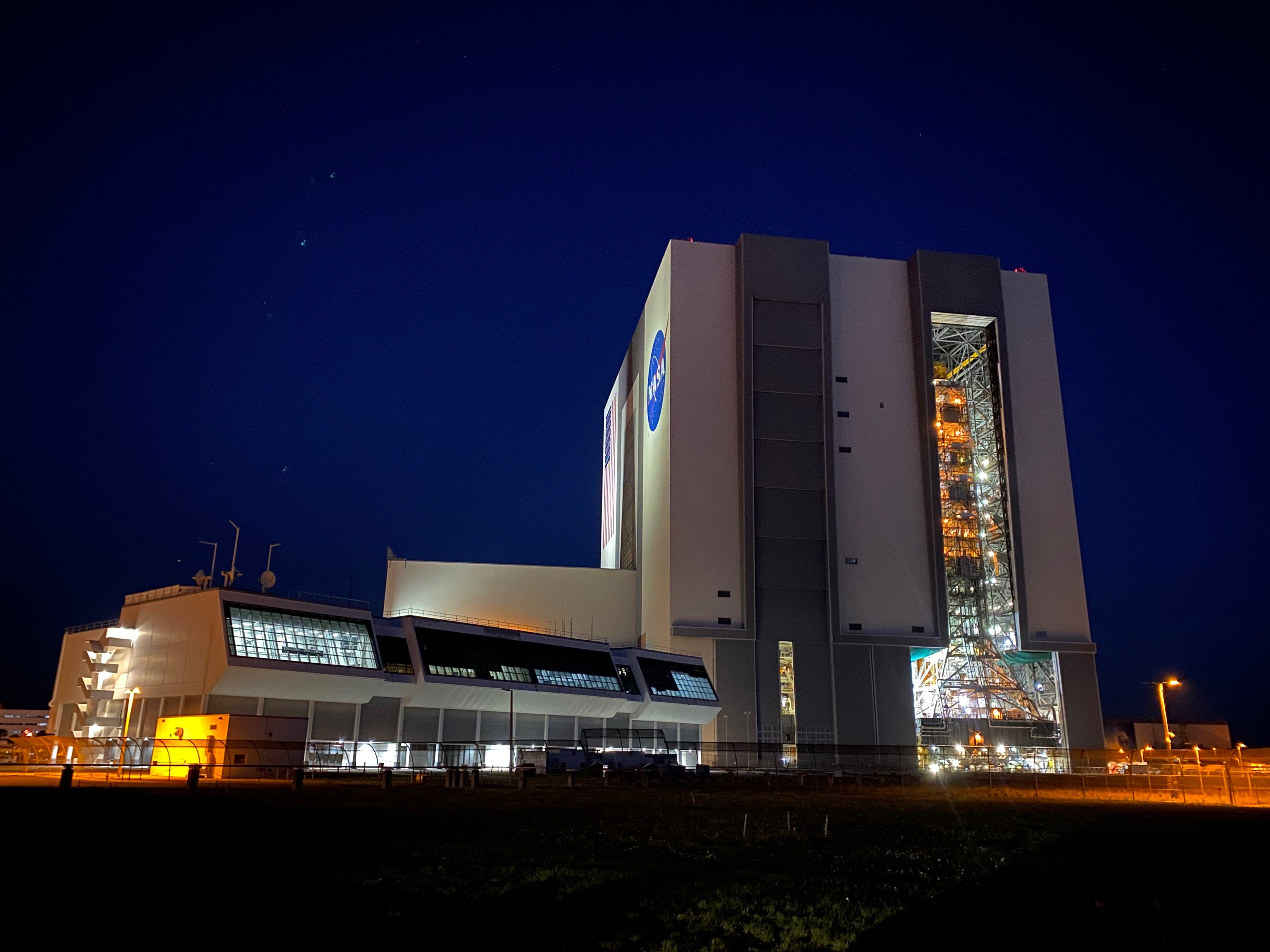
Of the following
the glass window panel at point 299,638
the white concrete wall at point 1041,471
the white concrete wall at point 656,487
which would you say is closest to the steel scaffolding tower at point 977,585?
the white concrete wall at point 1041,471

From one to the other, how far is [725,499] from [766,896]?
67.2m

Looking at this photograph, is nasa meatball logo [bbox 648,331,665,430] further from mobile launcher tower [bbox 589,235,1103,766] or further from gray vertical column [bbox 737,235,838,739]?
gray vertical column [bbox 737,235,838,739]

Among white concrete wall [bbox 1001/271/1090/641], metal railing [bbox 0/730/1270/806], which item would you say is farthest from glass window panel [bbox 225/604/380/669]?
white concrete wall [bbox 1001/271/1090/641]

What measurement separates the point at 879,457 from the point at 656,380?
2108 cm

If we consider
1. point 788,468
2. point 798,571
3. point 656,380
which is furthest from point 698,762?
point 656,380

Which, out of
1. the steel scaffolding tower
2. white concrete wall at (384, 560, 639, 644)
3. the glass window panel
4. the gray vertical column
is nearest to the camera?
the glass window panel

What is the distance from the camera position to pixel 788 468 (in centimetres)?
7969

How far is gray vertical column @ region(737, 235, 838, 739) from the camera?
75312mm

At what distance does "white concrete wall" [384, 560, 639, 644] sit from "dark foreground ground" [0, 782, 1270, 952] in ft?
213

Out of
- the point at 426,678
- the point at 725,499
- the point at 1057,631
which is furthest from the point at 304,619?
the point at 1057,631

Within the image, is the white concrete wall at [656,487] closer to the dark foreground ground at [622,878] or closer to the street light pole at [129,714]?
the street light pole at [129,714]

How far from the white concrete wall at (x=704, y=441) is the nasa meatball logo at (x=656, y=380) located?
4113 mm

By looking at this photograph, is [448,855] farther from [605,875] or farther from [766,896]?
[766,896]

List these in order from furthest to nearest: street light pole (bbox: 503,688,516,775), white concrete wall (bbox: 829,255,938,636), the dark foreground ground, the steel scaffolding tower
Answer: the steel scaffolding tower
white concrete wall (bbox: 829,255,938,636)
street light pole (bbox: 503,688,516,775)
the dark foreground ground
